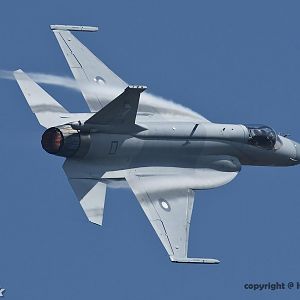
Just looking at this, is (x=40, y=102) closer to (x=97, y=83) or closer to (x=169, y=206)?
(x=97, y=83)

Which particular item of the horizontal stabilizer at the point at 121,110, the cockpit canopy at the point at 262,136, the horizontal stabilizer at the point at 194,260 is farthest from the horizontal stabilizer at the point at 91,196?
the cockpit canopy at the point at 262,136

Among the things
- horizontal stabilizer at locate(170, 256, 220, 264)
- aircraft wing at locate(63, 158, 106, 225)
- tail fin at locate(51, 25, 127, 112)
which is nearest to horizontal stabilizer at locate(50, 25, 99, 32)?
tail fin at locate(51, 25, 127, 112)

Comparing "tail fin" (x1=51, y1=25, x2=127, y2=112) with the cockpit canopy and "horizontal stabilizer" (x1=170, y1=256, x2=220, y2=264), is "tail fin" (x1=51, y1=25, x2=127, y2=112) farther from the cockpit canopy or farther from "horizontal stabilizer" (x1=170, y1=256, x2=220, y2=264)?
"horizontal stabilizer" (x1=170, y1=256, x2=220, y2=264)

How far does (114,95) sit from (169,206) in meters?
3.99

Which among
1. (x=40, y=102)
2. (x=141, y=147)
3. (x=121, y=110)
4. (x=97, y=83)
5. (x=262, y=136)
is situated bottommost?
(x=141, y=147)

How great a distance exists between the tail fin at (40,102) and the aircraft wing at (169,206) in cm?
242

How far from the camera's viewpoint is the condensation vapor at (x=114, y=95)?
145ft

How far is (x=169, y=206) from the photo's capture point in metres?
41.8

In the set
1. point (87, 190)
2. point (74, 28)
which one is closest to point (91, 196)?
point (87, 190)

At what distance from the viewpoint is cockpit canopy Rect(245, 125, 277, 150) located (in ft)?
147

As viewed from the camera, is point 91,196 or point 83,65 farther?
point 83,65

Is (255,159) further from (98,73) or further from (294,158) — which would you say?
(98,73)

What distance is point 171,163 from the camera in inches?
1695

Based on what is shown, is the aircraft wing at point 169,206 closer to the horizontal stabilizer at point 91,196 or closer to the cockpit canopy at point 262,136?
the horizontal stabilizer at point 91,196
